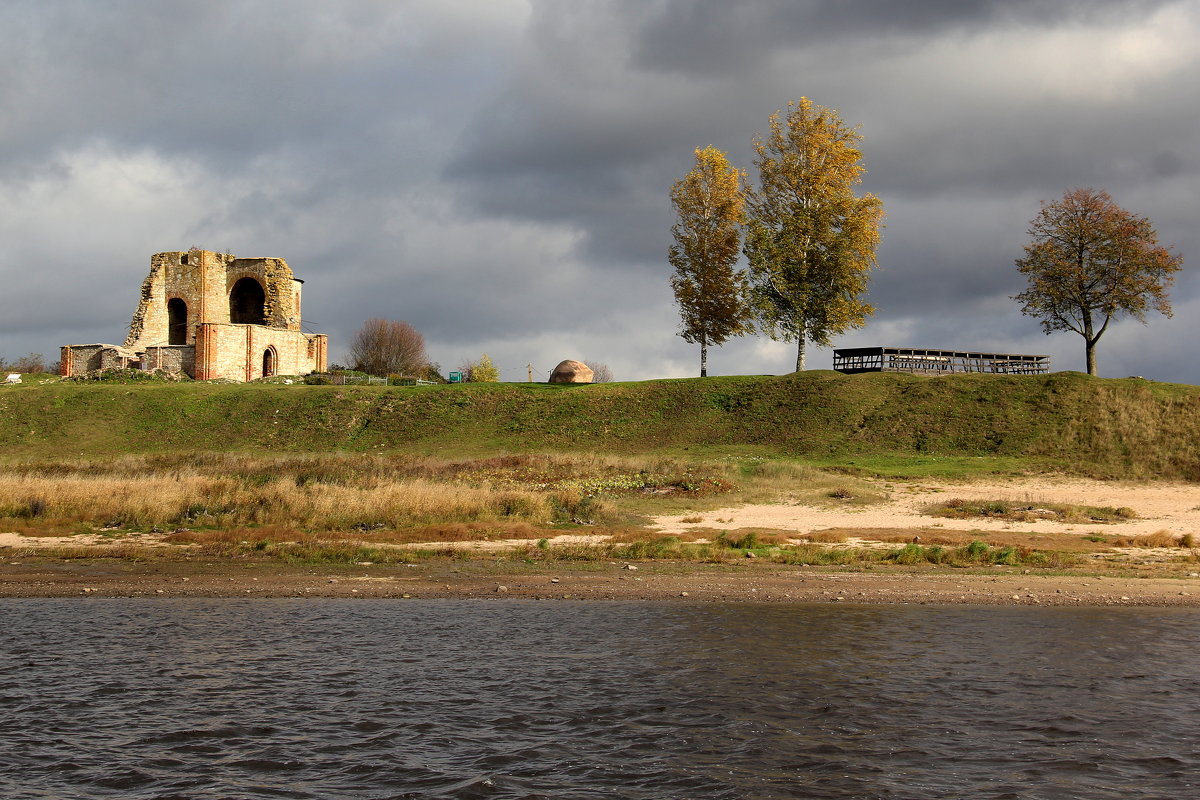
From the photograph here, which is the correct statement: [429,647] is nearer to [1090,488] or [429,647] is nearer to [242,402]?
[1090,488]

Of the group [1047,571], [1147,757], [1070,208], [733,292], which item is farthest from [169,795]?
[1070,208]

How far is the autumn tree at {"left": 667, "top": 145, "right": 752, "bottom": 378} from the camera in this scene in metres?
56.0

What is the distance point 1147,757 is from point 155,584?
50.3ft

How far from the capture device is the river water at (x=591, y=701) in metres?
8.70

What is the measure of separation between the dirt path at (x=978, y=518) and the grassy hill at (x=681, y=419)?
4.04m

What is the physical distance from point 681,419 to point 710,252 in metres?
13.5

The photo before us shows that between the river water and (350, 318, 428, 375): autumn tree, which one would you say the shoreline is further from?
(350, 318, 428, 375): autumn tree

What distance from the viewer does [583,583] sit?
17172 millimetres

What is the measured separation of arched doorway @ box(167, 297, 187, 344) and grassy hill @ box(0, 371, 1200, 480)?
40.5 ft

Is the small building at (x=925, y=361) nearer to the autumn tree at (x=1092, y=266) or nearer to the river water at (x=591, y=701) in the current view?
the autumn tree at (x=1092, y=266)

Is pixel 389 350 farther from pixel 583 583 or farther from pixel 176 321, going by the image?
pixel 583 583

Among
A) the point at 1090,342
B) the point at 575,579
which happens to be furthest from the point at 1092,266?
the point at 575,579

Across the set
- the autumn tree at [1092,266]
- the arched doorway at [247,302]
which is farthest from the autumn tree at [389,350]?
the autumn tree at [1092,266]

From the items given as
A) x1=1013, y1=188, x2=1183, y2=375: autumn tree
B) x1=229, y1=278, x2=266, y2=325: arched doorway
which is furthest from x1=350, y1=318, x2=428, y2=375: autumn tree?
x1=1013, y1=188, x2=1183, y2=375: autumn tree
